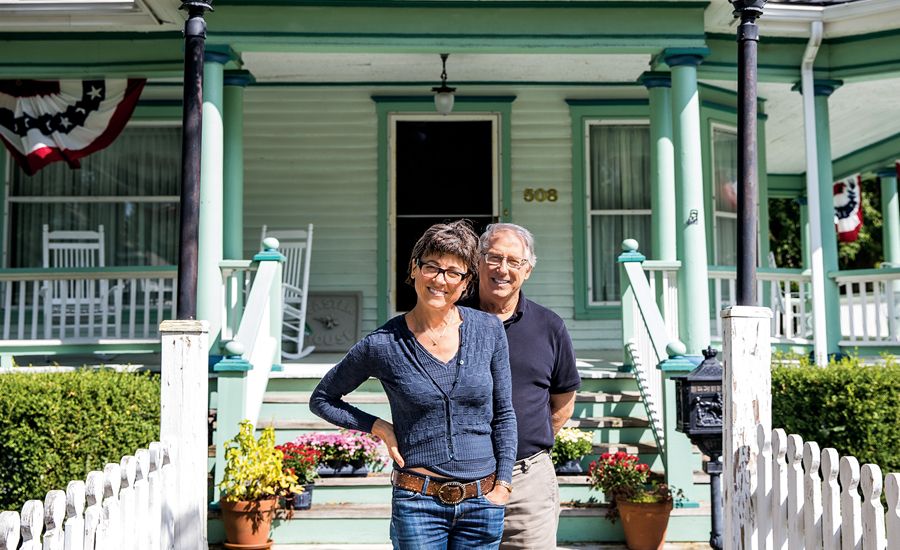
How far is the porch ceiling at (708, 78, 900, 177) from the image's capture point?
1008 cm

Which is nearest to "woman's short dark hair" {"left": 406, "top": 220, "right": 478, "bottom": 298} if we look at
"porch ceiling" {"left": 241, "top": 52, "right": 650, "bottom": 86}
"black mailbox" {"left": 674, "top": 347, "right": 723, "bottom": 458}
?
"black mailbox" {"left": 674, "top": 347, "right": 723, "bottom": 458}

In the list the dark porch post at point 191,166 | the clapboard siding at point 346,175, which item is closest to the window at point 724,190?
the clapboard siding at point 346,175

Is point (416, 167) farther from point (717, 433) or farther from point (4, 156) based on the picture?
point (717, 433)

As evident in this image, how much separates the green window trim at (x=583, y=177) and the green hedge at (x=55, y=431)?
17.8ft

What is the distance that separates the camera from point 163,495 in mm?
4043

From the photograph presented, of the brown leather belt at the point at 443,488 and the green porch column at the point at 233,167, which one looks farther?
the green porch column at the point at 233,167

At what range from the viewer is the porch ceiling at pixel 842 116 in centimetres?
1008

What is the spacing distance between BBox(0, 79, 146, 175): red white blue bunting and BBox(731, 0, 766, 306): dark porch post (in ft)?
19.4

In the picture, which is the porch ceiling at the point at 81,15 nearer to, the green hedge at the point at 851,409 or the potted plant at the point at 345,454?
the potted plant at the point at 345,454

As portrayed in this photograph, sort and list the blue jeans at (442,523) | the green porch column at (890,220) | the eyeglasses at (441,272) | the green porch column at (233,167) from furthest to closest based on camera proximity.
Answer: the green porch column at (890,220)
the green porch column at (233,167)
the eyeglasses at (441,272)
the blue jeans at (442,523)

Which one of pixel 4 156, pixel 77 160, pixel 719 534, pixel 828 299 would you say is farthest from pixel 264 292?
pixel 828 299

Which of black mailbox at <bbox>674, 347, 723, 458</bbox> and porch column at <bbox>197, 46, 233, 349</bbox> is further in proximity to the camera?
porch column at <bbox>197, 46, 233, 349</bbox>

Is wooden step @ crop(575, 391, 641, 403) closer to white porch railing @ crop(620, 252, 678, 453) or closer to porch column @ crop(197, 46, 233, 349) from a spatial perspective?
white porch railing @ crop(620, 252, 678, 453)

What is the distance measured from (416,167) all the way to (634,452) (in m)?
4.62
